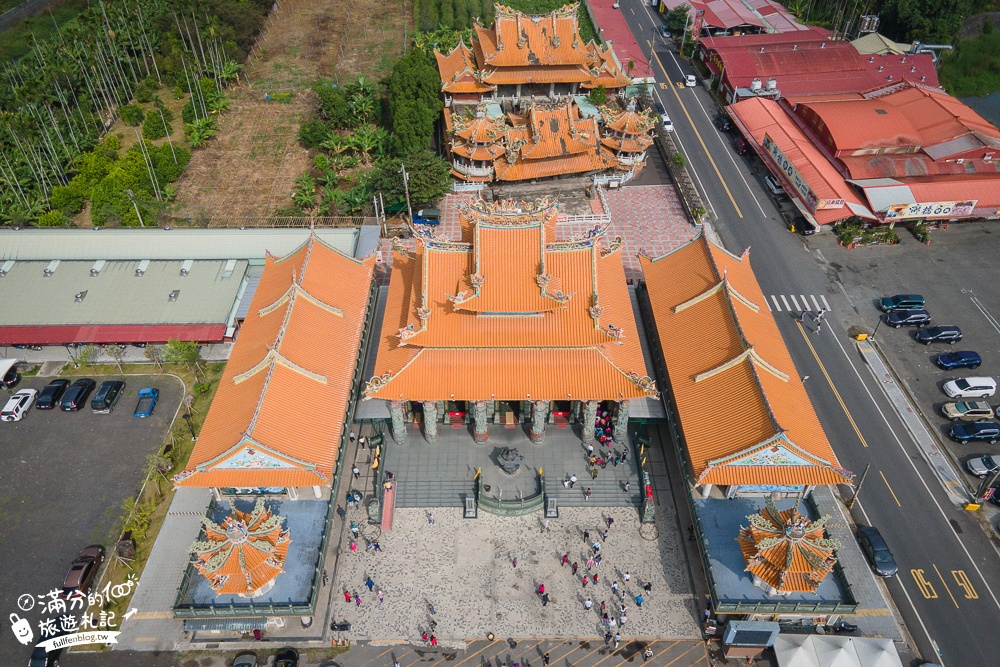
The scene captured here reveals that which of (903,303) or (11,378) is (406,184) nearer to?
(11,378)

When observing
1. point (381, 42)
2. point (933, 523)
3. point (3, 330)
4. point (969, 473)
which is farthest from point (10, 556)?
point (381, 42)

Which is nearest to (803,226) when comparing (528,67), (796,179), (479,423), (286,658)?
(796,179)

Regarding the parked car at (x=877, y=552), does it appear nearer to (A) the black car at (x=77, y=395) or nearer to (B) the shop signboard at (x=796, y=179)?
(B) the shop signboard at (x=796, y=179)

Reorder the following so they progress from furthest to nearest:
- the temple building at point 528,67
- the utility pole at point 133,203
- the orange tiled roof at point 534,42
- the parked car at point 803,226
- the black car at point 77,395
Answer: the orange tiled roof at point 534,42
the temple building at point 528,67
the parked car at point 803,226
the utility pole at point 133,203
the black car at point 77,395

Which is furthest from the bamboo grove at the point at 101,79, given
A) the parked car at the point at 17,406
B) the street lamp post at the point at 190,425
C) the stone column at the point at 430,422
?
the stone column at the point at 430,422

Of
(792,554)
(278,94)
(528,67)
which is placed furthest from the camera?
(278,94)

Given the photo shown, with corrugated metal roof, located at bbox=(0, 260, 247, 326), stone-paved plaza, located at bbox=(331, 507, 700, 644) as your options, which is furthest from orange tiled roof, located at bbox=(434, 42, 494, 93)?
stone-paved plaza, located at bbox=(331, 507, 700, 644)
